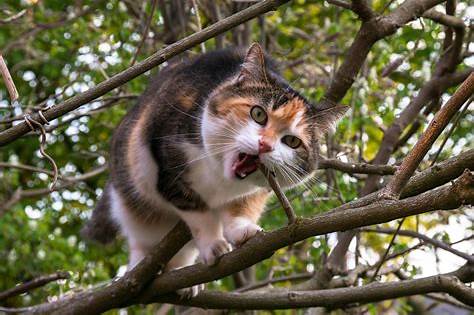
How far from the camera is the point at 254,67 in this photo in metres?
3.02

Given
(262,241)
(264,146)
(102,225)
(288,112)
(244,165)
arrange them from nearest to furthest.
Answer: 1. (262,241)
2. (264,146)
3. (244,165)
4. (288,112)
5. (102,225)

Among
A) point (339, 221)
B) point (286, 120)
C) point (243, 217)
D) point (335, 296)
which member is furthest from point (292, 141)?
point (339, 221)

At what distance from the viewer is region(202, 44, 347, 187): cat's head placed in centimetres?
276

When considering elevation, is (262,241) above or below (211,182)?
below

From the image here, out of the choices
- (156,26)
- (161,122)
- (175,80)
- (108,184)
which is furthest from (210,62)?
(156,26)

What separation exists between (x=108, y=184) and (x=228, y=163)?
1304 mm

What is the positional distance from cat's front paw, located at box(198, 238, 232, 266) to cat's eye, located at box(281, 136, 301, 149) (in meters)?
0.51

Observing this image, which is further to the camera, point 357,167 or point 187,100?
point 187,100

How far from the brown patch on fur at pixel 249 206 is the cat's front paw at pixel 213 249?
0.55ft

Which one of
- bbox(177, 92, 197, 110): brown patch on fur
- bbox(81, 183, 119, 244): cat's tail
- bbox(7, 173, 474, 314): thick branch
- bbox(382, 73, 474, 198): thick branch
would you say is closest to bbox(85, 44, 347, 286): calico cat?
bbox(177, 92, 197, 110): brown patch on fur

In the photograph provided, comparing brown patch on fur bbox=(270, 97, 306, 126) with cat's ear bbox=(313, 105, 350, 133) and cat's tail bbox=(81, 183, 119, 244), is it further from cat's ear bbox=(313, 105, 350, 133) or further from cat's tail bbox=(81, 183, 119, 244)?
cat's tail bbox=(81, 183, 119, 244)

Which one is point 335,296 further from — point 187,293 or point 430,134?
point 430,134

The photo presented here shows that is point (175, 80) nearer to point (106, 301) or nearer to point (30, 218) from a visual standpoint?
point (106, 301)

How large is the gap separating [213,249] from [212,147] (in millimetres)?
422
